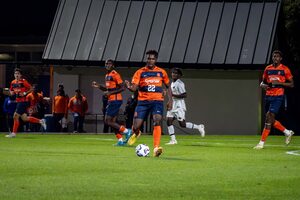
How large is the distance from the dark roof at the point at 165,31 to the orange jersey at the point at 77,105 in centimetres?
224

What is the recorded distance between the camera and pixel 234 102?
40.0 m

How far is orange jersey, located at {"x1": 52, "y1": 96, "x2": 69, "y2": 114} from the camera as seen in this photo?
1567 inches

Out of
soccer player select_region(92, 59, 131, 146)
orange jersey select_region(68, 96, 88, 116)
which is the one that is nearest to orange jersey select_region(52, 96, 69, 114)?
orange jersey select_region(68, 96, 88, 116)

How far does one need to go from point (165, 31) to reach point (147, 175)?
25869 millimetres

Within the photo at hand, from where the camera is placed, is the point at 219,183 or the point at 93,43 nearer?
the point at 219,183

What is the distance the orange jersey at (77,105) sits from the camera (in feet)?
128

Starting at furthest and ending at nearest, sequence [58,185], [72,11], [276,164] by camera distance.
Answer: [72,11] < [276,164] < [58,185]

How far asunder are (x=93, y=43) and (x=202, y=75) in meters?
4.91

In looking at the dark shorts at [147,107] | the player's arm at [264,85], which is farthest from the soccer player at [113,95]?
the dark shorts at [147,107]

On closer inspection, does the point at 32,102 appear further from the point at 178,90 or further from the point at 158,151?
the point at 158,151

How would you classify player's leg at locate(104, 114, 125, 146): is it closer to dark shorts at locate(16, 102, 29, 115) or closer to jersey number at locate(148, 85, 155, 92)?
jersey number at locate(148, 85, 155, 92)

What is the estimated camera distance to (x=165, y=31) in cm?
4031

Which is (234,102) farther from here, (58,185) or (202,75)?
(58,185)

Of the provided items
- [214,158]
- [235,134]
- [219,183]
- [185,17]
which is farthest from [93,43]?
[219,183]
